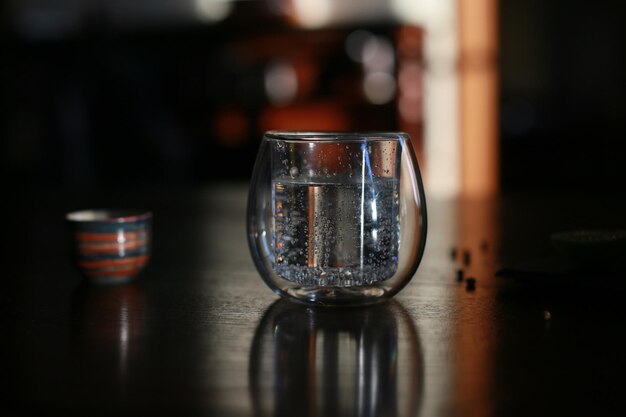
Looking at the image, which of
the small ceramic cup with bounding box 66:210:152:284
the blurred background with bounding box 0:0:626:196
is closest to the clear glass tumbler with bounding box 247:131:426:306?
the small ceramic cup with bounding box 66:210:152:284

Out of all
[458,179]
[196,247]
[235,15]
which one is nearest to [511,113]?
[458,179]

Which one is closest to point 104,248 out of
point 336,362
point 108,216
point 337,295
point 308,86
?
point 108,216

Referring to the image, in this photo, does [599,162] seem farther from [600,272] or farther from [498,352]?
[498,352]

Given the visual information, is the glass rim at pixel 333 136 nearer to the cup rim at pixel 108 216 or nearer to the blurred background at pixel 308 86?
the cup rim at pixel 108 216

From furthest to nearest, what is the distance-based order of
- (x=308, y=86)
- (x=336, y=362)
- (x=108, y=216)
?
1. (x=308, y=86)
2. (x=108, y=216)
3. (x=336, y=362)

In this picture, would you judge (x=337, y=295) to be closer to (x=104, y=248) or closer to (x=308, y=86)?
(x=104, y=248)

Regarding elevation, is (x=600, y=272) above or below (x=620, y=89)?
below

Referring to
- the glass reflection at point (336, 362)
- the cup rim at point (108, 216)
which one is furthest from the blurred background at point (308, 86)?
the glass reflection at point (336, 362)
